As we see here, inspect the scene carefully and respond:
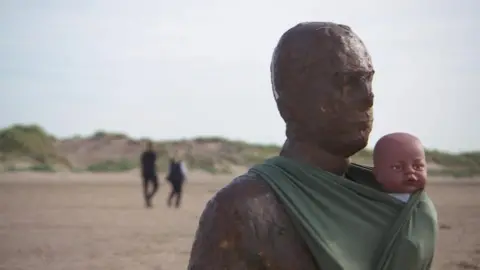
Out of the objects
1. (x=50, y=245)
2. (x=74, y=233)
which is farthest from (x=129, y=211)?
(x=50, y=245)

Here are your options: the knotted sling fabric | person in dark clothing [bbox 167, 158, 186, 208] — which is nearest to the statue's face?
the knotted sling fabric

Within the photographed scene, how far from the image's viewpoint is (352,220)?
2910 millimetres

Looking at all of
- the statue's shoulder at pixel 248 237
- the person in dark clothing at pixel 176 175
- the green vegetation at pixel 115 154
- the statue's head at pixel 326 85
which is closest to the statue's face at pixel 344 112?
the statue's head at pixel 326 85

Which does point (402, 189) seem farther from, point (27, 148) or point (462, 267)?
point (27, 148)

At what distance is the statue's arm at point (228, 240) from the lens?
283 cm

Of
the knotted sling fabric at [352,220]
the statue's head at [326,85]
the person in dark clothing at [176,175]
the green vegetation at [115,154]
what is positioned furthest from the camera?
the green vegetation at [115,154]

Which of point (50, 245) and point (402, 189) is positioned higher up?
point (402, 189)

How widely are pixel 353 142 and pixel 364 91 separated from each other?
0.19m

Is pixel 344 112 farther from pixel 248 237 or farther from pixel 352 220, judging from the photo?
pixel 248 237

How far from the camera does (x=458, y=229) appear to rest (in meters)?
15.4

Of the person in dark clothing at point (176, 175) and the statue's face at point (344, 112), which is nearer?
the statue's face at point (344, 112)

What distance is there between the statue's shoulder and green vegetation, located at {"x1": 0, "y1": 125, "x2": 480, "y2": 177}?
3875cm

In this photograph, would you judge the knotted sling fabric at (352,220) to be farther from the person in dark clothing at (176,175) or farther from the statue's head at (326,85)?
the person in dark clothing at (176,175)

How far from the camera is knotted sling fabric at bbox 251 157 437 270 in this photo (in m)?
2.83
